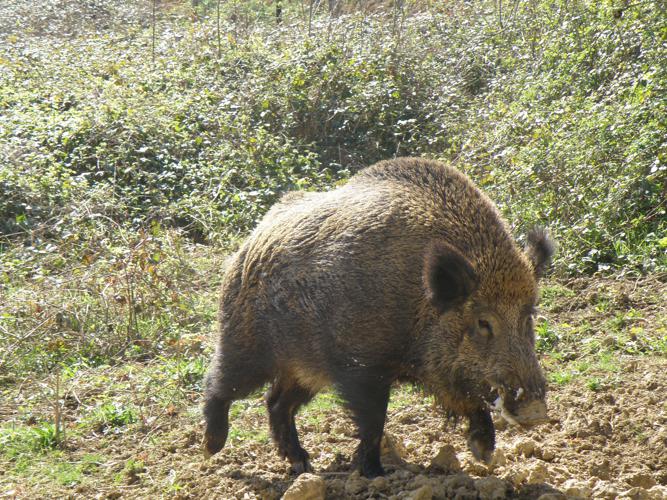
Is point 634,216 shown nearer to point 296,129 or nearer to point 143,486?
point 143,486

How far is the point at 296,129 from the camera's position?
11938 millimetres

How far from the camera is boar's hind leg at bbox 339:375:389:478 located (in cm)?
442

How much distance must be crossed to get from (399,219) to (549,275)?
329 cm

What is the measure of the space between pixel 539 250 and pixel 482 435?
1.05 meters

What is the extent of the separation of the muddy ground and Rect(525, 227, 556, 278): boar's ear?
96cm

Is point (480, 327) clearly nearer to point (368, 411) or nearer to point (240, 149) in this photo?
point (368, 411)

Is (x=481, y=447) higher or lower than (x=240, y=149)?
lower

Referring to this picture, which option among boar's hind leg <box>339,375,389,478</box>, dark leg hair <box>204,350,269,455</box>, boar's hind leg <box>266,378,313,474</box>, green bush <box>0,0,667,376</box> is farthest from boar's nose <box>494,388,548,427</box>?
green bush <box>0,0,667,376</box>

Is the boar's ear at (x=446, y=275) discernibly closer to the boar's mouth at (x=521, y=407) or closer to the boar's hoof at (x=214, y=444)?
the boar's mouth at (x=521, y=407)

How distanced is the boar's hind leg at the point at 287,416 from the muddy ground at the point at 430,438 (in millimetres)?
99

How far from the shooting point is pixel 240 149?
11070 millimetres

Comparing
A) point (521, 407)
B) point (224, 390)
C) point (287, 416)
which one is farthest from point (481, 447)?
point (224, 390)

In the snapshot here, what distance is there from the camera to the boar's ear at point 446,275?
4199 millimetres

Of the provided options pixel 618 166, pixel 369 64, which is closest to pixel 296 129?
pixel 369 64
